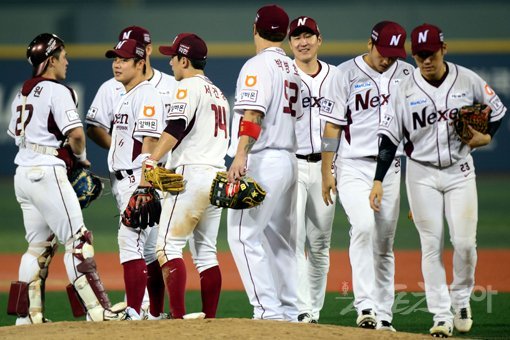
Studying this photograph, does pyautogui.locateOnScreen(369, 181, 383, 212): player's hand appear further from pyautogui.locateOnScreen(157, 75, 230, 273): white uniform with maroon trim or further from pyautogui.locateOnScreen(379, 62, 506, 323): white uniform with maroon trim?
pyautogui.locateOnScreen(157, 75, 230, 273): white uniform with maroon trim

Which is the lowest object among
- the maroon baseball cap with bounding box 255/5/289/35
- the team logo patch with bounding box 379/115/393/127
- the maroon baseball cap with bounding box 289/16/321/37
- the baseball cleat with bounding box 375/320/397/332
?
the baseball cleat with bounding box 375/320/397/332

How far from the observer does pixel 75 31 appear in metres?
19.9

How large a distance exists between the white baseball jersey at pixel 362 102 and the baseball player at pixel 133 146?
4.72 ft

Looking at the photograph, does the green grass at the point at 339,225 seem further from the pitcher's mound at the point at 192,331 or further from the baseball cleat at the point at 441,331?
the baseball cleat at the point at 441,331

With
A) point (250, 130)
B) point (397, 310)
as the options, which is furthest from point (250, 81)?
point (397, 310)

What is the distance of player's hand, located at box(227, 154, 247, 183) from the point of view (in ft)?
19.2

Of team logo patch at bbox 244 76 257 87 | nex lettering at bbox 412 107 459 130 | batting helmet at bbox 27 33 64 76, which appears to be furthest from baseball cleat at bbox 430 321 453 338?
batting helmet at bbox 27 33 64 76

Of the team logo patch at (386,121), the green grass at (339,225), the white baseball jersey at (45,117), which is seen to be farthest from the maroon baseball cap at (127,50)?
the green grass at (339,225)

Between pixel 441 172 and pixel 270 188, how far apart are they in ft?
4.40

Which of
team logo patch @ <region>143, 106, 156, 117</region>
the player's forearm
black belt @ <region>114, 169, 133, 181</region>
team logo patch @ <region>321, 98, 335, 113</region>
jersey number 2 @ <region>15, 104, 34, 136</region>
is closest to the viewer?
jersey number 2 @ <region>15, 104, 34, 136</region>

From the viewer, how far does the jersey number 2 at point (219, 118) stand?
21.2 ft

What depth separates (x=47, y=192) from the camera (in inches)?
259

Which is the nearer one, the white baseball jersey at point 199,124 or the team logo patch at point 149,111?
the white baseball jersey at point 199,124

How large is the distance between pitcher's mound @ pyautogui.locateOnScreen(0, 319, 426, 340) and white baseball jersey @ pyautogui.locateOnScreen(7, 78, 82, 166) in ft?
4.71
